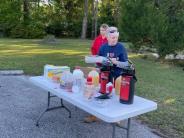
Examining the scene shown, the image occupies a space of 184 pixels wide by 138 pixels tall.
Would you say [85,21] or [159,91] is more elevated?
[85,21]

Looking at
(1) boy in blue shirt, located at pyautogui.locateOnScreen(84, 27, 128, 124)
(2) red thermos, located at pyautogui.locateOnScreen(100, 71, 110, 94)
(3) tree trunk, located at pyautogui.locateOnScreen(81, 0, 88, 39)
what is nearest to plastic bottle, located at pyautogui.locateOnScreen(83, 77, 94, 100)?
(2) red thermos, located at pyautogui.locateOnScreen(100, 71, 110, 94)

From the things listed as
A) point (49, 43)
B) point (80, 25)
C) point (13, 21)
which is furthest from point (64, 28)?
point (49, 43)

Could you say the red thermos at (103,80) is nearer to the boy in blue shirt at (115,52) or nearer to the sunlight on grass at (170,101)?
the boy in blue shirt at (115,52)

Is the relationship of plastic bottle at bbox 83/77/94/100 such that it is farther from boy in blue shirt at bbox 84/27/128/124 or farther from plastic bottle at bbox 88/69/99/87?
boy in blue shirt at bbox 84/27/128/124

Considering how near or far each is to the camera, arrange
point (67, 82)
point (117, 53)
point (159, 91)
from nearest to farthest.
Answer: point (67, 82) < point (117, 53) < point (159, 91)

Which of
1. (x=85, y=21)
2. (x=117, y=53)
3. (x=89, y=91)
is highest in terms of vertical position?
(x=117, y=53)

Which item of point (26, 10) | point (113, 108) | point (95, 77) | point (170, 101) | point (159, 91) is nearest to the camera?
point (113, 108)

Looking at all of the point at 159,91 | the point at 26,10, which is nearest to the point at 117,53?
the point at 159,91

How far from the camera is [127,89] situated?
3.49 metres

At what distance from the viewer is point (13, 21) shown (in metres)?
23.9

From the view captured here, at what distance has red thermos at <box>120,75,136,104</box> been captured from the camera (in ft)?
11.4

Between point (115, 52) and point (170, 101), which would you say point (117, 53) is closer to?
point (115, 52)

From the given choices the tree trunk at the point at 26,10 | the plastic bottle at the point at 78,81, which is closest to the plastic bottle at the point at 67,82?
the plastic bottle at the point at 78,81

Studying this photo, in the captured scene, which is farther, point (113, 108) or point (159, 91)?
point (159, 91)
